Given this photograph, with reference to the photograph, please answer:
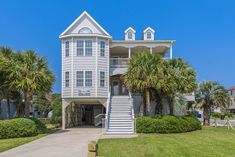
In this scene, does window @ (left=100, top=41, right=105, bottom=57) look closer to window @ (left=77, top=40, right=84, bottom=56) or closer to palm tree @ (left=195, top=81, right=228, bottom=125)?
window @ (left=77, top=40, right=84, bottom=56)

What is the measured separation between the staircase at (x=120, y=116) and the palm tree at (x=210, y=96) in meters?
8.38

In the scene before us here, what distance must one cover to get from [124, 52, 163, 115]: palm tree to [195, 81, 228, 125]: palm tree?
8.78 meters

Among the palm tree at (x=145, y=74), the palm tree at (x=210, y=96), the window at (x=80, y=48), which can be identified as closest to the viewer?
the palm tree at (x=145, y=74)

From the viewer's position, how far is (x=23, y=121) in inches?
758

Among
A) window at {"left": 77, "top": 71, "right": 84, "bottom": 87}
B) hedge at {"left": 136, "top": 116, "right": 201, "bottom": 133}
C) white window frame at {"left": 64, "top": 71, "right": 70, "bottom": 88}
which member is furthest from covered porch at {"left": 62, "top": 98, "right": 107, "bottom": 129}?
hedge at {"left": 136, "top": 116, "right": 201, "bottom": 133}

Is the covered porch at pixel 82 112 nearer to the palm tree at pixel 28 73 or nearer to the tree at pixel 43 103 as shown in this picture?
the palm tree at pixel 28 73

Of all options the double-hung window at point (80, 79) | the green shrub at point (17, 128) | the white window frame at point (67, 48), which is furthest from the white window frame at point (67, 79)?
the green shrub at point (17, 128)

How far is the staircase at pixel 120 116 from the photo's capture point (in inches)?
851

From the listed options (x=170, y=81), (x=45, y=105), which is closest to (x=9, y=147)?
(x=170, y=81)

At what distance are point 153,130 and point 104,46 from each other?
1001 cm

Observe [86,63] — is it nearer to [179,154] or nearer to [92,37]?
[92,37]

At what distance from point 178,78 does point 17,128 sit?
12815 millimetres

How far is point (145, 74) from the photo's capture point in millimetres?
22469

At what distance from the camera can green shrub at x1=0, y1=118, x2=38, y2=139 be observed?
18.3m
